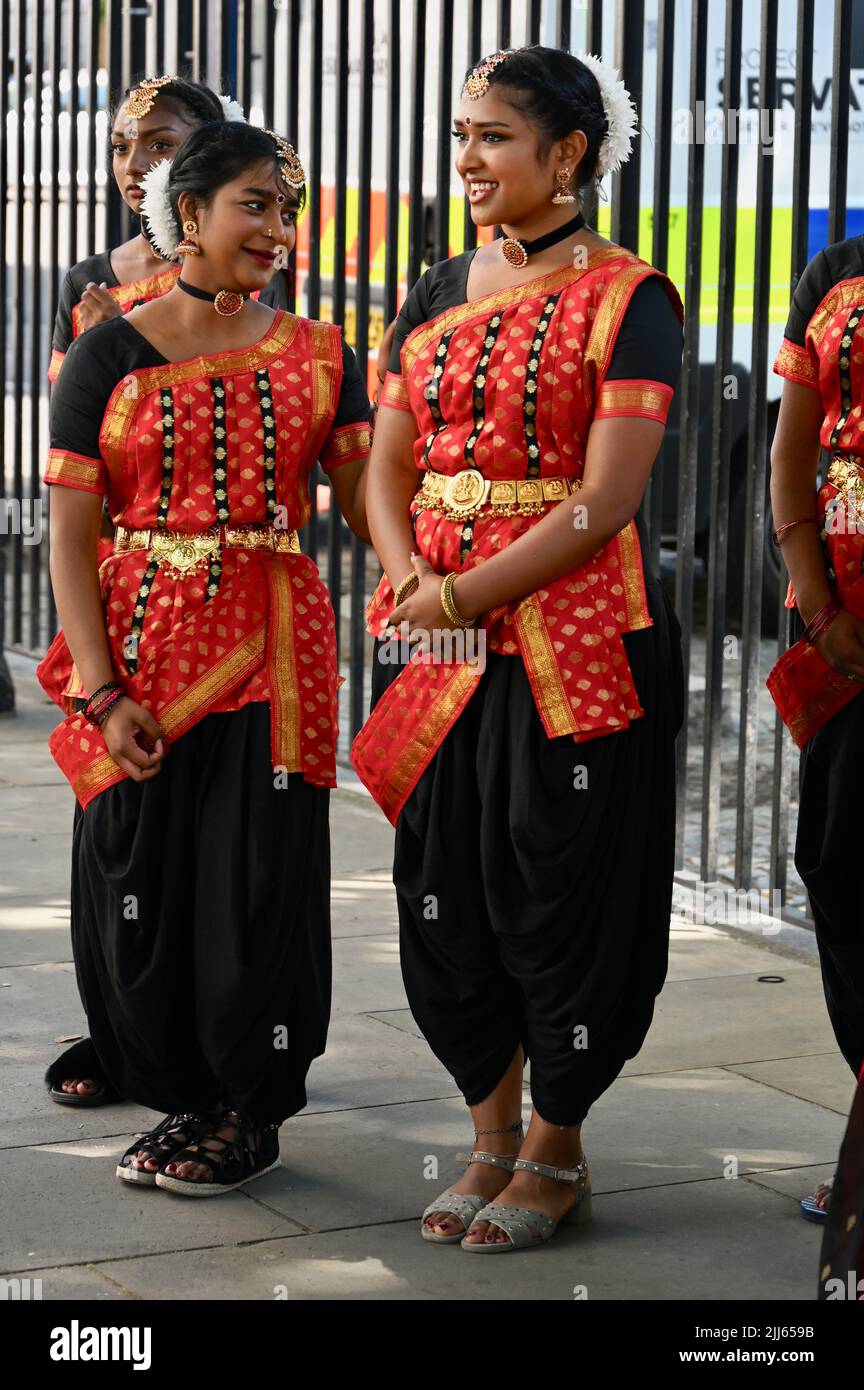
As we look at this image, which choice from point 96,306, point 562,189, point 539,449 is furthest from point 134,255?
point 539,449

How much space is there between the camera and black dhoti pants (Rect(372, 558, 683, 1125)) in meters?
3.49

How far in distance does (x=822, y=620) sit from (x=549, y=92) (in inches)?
41.4

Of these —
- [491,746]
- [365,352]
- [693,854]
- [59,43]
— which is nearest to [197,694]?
[491,746]

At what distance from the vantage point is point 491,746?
11.6ft

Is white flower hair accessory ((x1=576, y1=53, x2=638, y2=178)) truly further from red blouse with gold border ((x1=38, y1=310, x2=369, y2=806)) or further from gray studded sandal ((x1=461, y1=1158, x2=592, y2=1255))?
gray studded sandal ((x1=461, y1=1158, x2=592, y2=1255))

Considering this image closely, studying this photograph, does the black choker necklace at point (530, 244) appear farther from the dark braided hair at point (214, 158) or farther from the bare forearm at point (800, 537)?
the bare forearm at point (800, 537)

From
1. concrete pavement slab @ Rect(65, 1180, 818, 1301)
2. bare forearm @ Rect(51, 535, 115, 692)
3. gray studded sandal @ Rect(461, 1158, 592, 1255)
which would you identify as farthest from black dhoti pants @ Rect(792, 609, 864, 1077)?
bare forearm @ Rect(51, 535, 115, 692)

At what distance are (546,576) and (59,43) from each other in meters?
6.71

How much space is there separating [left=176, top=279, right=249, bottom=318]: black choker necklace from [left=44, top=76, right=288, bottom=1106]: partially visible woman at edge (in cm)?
51

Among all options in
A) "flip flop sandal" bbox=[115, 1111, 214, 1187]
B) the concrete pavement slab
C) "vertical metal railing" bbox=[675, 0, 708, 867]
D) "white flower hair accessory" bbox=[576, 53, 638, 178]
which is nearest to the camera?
the concrete pavement slab

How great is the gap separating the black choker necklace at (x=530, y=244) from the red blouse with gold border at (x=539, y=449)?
56 mm

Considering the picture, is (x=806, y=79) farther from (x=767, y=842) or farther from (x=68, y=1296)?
(x=68, y=1296)

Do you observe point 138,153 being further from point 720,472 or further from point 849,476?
point 720,472

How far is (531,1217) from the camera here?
3.52 meters
